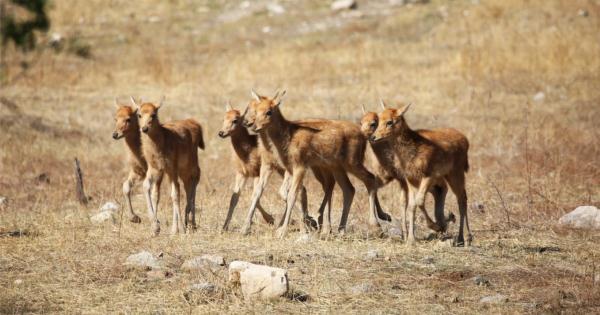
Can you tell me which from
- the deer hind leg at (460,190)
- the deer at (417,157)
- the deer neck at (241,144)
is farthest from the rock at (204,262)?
the deer hind leg at (460,190)

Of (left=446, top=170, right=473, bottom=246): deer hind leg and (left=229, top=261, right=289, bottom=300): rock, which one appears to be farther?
(left=446, top=170, right=473, bottom=246): deer hind leg

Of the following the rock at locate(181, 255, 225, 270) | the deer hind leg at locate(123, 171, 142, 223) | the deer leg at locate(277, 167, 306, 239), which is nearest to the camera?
the rock at locate(181, 255, 225, 270)

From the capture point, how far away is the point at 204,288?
29.1ft

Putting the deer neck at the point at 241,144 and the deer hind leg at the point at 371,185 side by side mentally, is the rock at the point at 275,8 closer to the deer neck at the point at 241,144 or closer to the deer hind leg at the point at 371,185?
the deer neck at the point at 241,144

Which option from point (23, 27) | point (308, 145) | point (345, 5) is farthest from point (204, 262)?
point (345, 5)

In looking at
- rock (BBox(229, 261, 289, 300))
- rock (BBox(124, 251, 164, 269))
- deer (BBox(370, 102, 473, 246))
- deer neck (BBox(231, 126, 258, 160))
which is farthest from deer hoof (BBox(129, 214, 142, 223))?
rock (BBox(229, 261, 289, 300))

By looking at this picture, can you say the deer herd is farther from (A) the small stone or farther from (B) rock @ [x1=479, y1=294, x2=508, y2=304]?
(B) rock @ [x1=479, y1=294, x2=508, y2=304]

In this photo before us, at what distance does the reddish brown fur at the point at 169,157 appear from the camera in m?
12.1

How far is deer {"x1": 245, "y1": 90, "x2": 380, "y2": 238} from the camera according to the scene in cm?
1197

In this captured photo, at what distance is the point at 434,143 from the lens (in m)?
11.5

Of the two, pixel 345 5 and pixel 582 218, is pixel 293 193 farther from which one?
pixel 345 5

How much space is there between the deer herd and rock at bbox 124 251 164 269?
1.76 metres

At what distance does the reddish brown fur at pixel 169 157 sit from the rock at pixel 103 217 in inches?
26.8

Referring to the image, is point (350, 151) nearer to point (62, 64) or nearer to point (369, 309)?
point (369, 309)
